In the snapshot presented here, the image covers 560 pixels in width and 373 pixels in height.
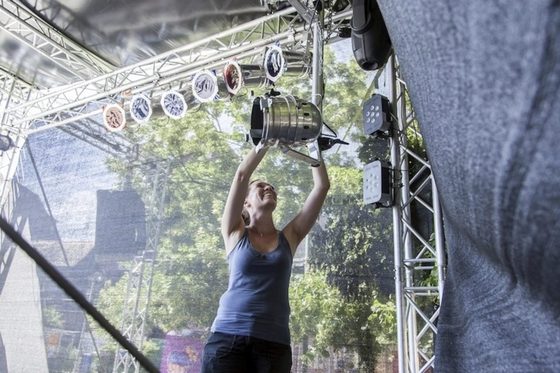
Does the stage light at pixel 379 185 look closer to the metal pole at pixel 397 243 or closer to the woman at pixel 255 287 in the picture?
the metal pole at pixel 397 243

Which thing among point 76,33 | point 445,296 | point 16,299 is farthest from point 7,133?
point 445,296

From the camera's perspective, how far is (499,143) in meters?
0.16

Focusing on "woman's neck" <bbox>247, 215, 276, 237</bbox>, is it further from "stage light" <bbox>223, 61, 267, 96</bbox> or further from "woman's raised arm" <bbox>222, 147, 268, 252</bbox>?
"stage light" <bbox>223, 61, 267, 96</bbox>

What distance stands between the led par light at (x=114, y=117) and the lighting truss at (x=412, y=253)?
9.90 ft

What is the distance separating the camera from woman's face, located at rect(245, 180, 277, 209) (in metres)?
1.68

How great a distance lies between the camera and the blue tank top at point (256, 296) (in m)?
1.37

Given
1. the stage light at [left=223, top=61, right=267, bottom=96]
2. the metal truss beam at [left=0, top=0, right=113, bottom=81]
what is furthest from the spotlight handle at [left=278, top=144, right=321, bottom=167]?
the metal truss beam at [left=0, top=0, right=113, bottom=81]

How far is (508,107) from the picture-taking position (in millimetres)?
156

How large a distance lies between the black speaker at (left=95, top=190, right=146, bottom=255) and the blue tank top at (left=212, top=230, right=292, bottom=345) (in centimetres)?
294

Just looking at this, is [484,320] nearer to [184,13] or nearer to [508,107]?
[508,107]

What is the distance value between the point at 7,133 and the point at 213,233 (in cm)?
351

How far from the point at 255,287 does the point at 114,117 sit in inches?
151

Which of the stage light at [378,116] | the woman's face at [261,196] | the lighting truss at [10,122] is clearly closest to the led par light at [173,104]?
the stage light at [378,116]

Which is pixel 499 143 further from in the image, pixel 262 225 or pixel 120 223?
pixel 120 223
